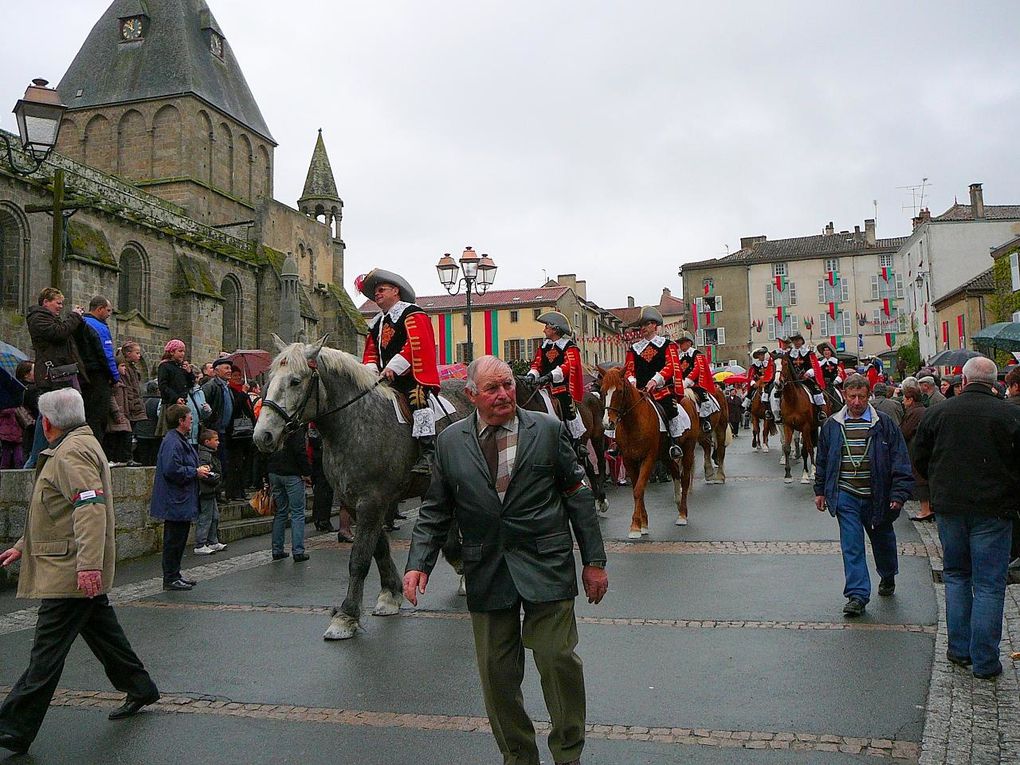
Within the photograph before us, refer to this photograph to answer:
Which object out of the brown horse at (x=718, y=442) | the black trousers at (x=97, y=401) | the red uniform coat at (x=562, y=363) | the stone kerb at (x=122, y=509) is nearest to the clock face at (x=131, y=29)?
the brown horse at (x=718, y=442)

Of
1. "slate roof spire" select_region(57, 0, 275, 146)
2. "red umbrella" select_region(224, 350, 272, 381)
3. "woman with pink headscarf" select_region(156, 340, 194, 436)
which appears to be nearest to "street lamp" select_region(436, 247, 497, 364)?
"red umbrella" select_region(224, 350, 272, 381)

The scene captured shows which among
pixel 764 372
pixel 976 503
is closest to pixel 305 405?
pixel 976 503

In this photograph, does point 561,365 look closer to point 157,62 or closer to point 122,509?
point 122,509

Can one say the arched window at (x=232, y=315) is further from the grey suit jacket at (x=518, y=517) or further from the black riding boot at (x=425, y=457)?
the grey suit jacket at (x=518, y=517)

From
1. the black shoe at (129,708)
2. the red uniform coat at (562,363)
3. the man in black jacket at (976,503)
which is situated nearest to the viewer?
the black shoe at (129,708)

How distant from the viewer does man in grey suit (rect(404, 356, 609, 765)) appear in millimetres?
3771

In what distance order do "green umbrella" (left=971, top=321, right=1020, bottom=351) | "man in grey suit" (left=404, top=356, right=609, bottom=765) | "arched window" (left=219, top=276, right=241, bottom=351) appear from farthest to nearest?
"arched window" (left=219, top=276, right=241, bottom=351), "green umbrella" (left=971, top=321, right=1020, bottom=351), "man in grey suit" (left=404, top=356, right=609, bottom=765)

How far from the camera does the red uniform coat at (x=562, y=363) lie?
39.3 ft

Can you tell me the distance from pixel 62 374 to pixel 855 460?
308 inches

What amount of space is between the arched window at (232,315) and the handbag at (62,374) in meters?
36.2

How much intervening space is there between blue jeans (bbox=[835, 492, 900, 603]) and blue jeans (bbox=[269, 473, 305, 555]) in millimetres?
5905

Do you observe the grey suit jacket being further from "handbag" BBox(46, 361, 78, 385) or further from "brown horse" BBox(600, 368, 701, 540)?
"brown horse" BBox(600, 368, 701, 540)

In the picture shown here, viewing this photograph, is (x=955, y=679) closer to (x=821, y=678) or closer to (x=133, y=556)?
(x=821, y=678)

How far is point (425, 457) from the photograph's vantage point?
7.37 m
